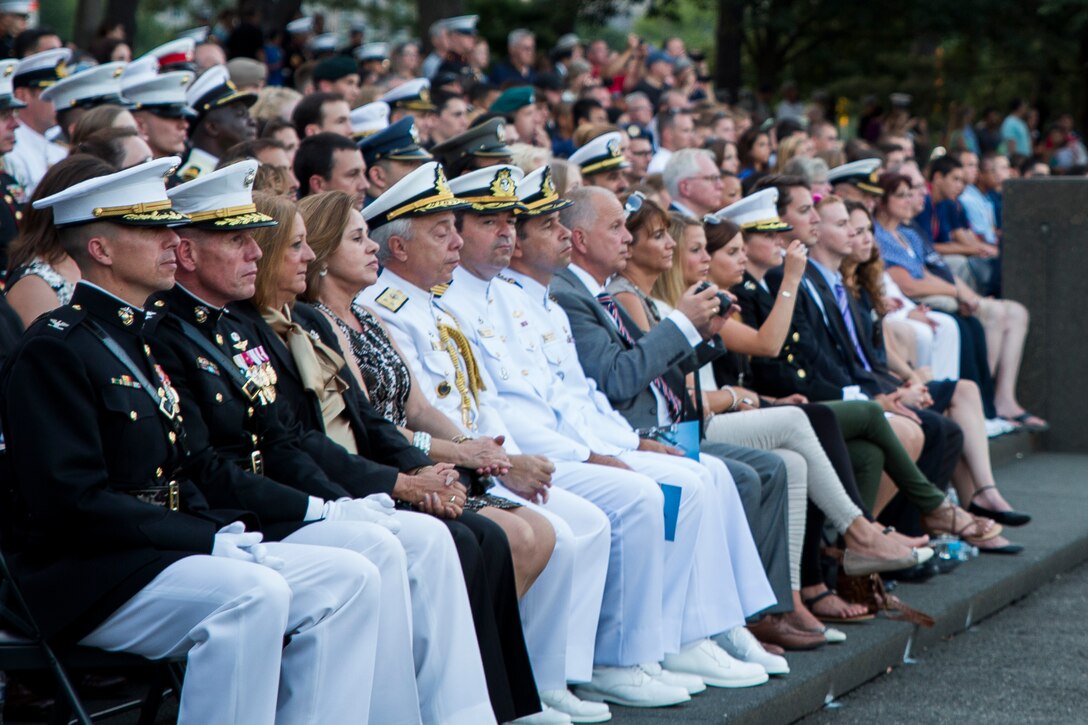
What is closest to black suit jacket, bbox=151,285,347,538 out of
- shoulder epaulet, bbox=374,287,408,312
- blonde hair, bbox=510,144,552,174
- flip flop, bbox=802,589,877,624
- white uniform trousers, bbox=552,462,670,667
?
shoulder epaulet, bbox=374,287,408,312

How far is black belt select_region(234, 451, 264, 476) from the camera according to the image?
171 inches

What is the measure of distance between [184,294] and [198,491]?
1.80 feet

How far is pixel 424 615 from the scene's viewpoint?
4281 millimetres

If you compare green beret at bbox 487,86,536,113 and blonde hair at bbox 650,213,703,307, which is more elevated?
green beret at bbox 487,86,536,113

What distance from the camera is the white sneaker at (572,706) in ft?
16.4

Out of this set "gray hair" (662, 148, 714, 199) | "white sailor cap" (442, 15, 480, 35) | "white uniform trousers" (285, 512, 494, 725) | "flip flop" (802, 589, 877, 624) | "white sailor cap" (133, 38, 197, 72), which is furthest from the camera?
"white sailor cap" (442, 15, 480, 35)

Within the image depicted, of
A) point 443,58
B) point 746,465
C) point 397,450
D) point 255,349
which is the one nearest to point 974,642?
point 746,465

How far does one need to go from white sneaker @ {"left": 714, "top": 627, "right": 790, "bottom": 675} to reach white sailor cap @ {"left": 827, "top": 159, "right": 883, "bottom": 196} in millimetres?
5001

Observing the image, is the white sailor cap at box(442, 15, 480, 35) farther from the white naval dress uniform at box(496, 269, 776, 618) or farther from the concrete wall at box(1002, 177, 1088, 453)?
the white naval dress uniform at box(496, 269, 776, 618)

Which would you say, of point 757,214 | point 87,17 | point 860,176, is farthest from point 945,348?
point 87,17

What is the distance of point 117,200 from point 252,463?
0.80 metres

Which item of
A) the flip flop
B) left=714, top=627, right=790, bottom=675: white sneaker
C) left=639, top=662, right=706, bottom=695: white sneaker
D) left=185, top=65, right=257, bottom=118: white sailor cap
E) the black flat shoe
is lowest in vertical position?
the black flat shoe

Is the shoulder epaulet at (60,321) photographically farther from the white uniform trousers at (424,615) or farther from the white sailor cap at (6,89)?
the white sailor cap at (6,89)

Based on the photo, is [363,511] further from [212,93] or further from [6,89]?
[212,93]
